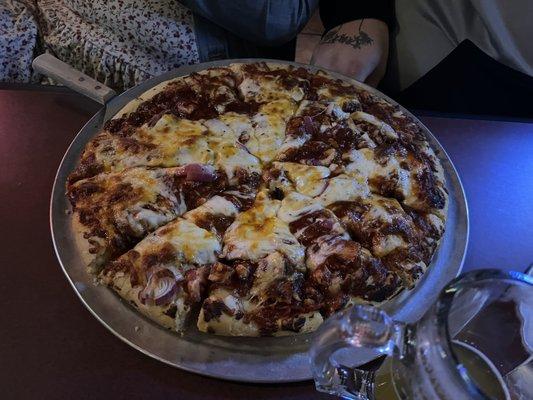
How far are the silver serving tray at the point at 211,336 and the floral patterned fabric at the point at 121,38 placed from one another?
59 centimetres

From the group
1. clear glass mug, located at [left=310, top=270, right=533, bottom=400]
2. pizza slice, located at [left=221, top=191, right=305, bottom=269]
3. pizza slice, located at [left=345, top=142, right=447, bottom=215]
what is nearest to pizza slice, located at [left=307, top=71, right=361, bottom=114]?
pizza slice, located at [left=345, top=142, right=447, bottom=215]

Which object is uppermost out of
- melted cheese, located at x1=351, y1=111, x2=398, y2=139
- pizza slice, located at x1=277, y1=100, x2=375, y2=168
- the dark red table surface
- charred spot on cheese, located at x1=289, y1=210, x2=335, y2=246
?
melted cheese, located at x1=351, y1=111, x2=398, y2=139

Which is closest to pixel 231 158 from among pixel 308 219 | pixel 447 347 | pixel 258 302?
pixel 308 219

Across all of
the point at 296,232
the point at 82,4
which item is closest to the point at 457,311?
the point at 296,232

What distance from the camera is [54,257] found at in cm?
98

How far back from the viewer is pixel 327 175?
1.06 meters

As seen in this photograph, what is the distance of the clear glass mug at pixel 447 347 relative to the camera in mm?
576

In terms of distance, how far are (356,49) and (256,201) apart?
0.72m

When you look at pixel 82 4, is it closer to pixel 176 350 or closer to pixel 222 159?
pixel 222 159

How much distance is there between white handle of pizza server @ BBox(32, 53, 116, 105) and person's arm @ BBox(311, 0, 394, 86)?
0.62m

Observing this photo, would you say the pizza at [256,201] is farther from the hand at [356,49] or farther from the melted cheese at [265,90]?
the hand at [356,49]

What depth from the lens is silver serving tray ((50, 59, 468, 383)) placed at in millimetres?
821

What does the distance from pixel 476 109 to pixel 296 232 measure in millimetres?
990

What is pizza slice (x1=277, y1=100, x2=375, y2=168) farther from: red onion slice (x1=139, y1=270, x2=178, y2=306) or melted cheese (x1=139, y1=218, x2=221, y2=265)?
red onion slice (x1=139, y1=270, x2=178, y2=306)
